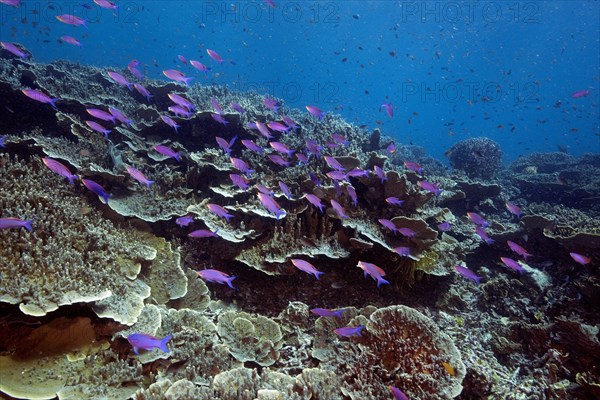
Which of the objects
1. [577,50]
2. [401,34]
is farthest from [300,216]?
[577,50]

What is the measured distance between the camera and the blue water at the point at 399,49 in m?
34.9

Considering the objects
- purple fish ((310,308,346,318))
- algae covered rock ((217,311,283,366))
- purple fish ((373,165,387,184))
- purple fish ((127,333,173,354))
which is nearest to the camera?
purple fish ((127,333,173,354))

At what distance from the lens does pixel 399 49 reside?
10288 cm

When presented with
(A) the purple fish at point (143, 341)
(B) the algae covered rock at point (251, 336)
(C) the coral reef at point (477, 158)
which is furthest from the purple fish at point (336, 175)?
(C) the coral reef at point (477, 158)

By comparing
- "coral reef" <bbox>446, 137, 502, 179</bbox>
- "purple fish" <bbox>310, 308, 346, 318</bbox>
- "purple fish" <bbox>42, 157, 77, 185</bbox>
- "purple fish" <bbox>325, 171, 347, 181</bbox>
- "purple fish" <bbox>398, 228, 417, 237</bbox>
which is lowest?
"purple fish" <bbox>310, 308, 346, 318</bbox>

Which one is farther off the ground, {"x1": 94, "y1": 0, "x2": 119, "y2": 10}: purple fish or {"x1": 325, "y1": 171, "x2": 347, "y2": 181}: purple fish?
{"x1": 94, "y1": 0, "x2": 119, "y2": 10}: purple fish

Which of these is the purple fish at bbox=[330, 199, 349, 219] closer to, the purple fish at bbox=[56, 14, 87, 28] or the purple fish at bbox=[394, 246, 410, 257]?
the purple fish at bbox=[394, 246, 410, 257]

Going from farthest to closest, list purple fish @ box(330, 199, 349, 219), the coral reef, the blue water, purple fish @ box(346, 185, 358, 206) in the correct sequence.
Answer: the blue water < the coral reef < purple fish @ box(346, 185, 358, 206) < purple fish @ box(330, 199, 349, 219)

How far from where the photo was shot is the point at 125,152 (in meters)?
6.89

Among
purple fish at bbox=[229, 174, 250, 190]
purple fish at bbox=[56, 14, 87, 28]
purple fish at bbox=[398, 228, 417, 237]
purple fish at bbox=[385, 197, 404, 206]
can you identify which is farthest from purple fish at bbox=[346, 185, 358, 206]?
purple fish at bbox=[56, 14, 87, 28]

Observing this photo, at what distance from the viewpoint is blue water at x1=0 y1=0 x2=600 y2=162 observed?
3494cm

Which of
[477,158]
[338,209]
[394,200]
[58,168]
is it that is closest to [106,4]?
[58,168]

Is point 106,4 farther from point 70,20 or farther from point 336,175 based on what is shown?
point 336,175

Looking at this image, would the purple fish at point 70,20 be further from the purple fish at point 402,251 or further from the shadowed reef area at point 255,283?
the purple fish at point 402,251
